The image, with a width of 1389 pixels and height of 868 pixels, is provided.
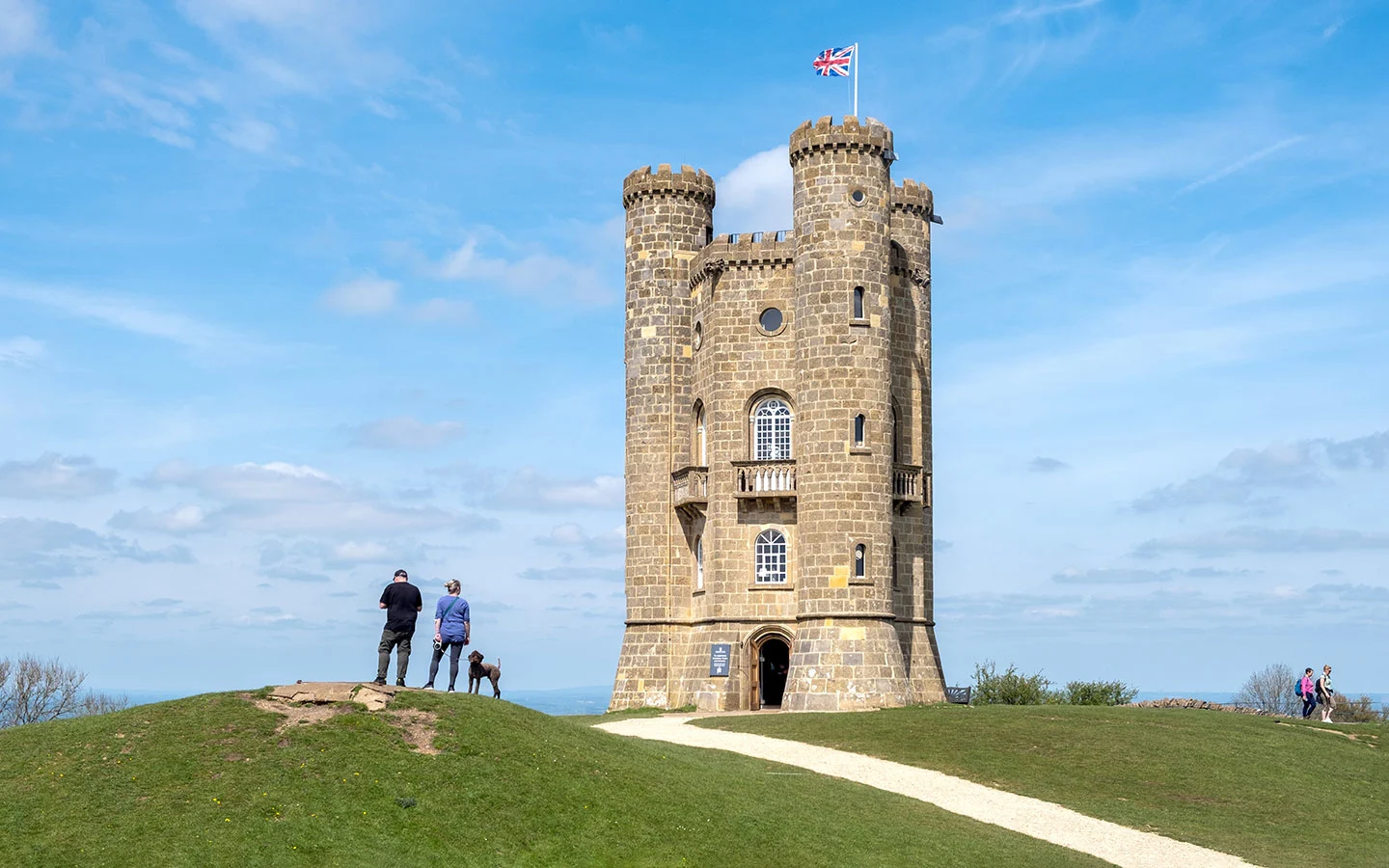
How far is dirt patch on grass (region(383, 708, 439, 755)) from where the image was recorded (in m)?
27.1

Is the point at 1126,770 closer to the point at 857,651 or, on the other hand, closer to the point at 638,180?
the point at 857,651

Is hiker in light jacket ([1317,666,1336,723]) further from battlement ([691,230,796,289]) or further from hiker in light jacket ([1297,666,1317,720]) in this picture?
battlement ([691,230,796,289])

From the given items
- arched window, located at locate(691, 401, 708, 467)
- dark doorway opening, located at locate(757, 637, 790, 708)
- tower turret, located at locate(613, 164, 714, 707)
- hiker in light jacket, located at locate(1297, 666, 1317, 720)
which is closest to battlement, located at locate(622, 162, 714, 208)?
tower turret, located at locate(613, 164, 714, 707)

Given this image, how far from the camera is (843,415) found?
51.5 m

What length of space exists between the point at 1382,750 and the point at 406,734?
1180 inches

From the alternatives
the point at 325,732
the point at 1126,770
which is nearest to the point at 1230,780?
the point at 1126,770

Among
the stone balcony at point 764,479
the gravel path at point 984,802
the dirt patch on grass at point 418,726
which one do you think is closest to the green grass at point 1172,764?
the gravel path at point 984,802

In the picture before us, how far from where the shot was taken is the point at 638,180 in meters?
58.9

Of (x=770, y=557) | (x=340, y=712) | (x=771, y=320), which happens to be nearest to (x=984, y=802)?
(x=340, y=712)

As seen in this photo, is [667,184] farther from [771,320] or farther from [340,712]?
[340,712]

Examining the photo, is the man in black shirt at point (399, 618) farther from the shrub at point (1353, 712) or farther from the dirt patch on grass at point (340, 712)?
the shrub at point (1353, 712)

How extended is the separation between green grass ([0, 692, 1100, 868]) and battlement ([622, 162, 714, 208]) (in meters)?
31.8

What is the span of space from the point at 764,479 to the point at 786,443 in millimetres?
1668

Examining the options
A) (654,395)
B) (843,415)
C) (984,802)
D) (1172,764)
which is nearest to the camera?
(984,802)
